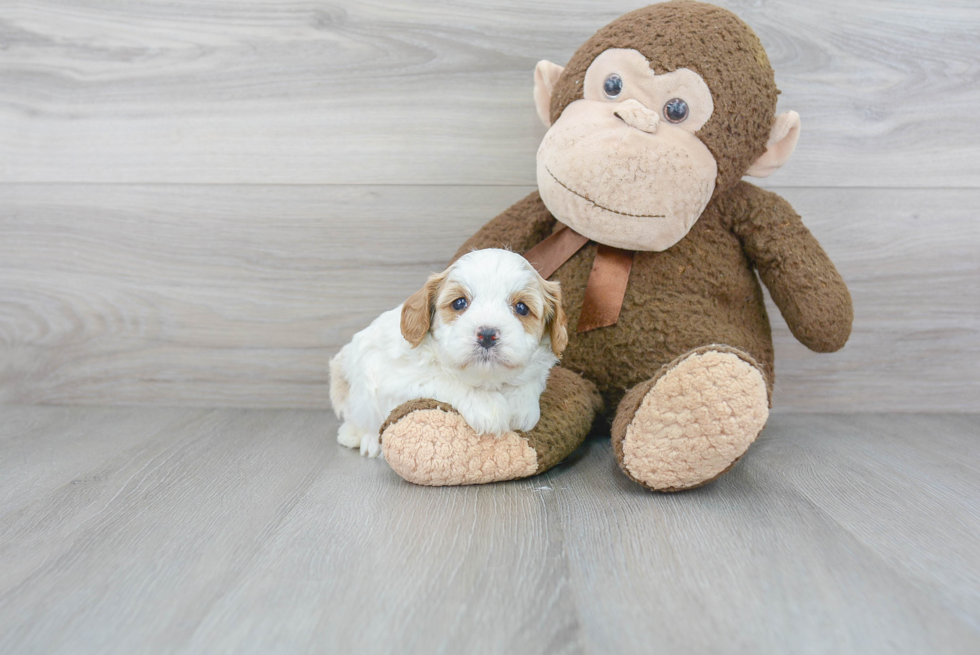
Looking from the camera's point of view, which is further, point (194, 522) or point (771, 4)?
point (771, 4)

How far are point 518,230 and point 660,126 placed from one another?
11.2 inches

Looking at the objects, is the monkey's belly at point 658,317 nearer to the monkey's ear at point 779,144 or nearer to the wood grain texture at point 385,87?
the monkey's ear at point 779,144

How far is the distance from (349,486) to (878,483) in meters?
0.72

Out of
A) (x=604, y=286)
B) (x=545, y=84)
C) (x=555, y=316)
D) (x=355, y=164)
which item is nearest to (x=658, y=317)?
(x=604, y=286)

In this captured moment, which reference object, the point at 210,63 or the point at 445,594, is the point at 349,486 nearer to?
the point at 445,594

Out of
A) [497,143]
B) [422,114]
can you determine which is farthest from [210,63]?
[497,143]

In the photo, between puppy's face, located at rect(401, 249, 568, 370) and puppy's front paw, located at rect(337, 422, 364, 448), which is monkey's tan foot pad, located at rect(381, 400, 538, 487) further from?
puppy's front paw, located at rect(337, 422, 364, 448)

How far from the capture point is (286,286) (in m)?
1.35

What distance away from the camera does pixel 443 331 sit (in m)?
0.89

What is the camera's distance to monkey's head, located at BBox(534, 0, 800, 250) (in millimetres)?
957

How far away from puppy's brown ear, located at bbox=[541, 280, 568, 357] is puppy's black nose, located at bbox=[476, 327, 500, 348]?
109 mm

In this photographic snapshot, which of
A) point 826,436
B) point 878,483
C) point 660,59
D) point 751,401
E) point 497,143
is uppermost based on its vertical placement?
point 660,59

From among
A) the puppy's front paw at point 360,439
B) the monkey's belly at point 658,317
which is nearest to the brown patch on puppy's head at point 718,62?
the monkey's belly at point 658,317

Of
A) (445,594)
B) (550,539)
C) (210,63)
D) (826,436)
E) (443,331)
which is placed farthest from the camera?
(210,63)
